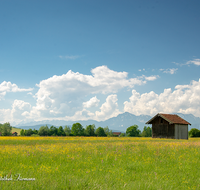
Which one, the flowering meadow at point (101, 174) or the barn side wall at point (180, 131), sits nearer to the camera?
the flowering meadow at point (101, 174)

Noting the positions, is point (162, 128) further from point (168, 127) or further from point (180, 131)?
point (180, 131)

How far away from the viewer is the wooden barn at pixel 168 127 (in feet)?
150

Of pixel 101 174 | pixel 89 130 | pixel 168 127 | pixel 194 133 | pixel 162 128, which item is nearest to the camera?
pixel 101 174

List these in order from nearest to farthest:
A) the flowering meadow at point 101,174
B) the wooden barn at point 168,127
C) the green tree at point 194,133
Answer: the flowering meadow at point 101,174, the wooden barn at point 168,127, the green tree at point 194,133

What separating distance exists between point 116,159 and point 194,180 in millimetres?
4803

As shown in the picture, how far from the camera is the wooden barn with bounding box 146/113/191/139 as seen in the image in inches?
1800

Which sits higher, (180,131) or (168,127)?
(168,127)

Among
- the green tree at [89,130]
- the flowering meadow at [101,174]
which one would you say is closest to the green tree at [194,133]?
the green tree at [89,130]

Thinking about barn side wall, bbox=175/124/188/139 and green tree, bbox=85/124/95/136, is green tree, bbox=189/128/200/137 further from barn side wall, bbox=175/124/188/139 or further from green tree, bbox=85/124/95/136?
green tree, bbox=85/124/95/136

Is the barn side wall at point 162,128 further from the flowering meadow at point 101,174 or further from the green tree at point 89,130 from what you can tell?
the green tree at point 89,130

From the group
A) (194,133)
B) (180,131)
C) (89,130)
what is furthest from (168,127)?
(89,130)

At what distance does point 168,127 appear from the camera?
47.0m

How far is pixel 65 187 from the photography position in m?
6.77

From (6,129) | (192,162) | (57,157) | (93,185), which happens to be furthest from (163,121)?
(6,129)
